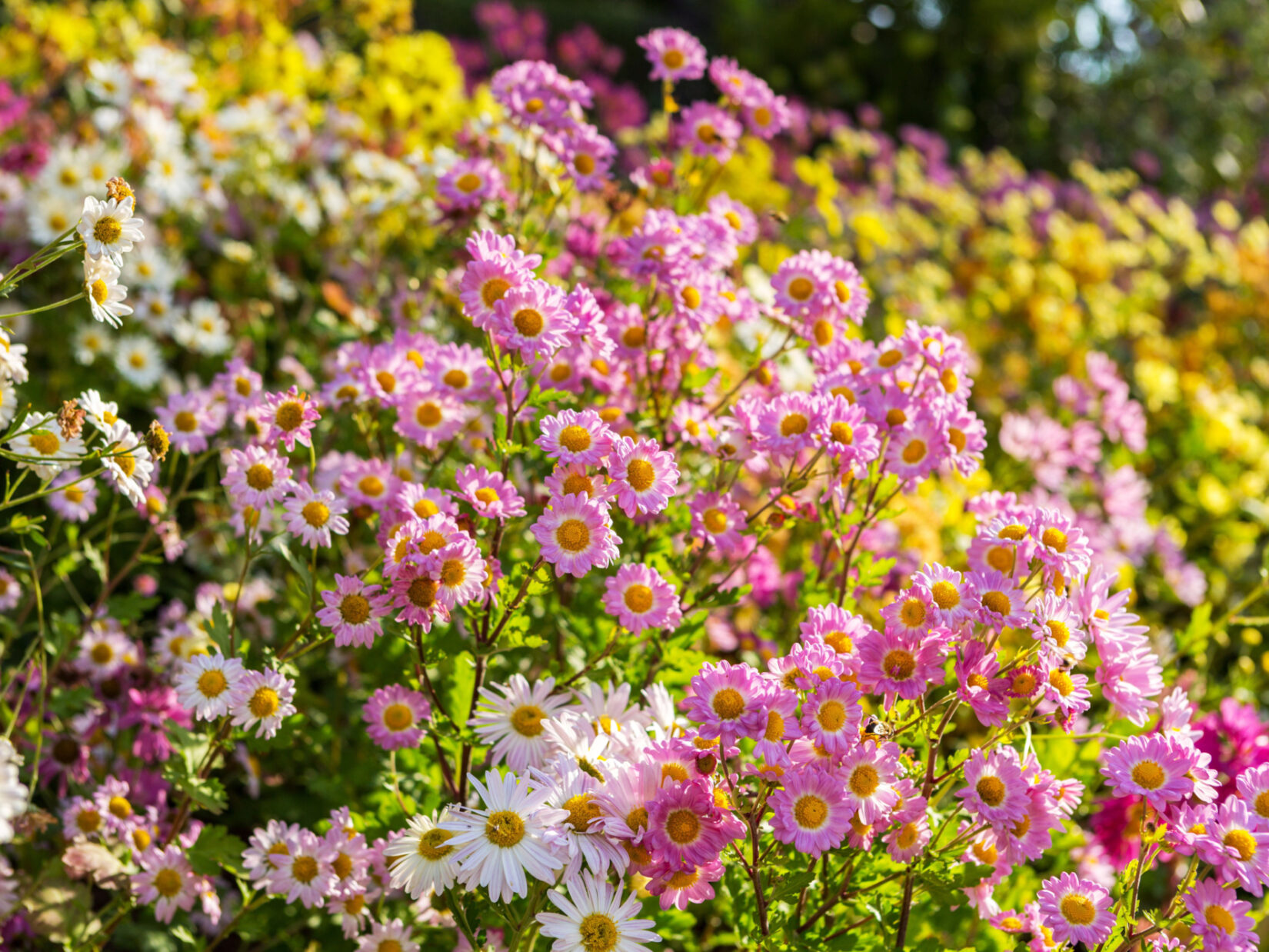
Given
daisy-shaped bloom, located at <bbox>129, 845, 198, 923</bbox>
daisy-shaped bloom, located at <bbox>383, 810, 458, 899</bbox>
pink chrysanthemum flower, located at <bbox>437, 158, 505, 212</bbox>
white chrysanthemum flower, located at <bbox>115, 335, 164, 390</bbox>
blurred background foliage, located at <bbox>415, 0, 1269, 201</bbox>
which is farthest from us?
blurred background foliage, located at <bbox>415, 0, 1269, 201</bbox>

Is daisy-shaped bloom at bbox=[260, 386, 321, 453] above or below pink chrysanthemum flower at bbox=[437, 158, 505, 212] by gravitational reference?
below

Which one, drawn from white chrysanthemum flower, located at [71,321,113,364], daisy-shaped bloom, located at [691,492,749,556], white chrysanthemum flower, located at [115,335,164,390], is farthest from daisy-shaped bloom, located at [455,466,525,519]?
white chrysanthemum flower, located at [71,321,113,364]

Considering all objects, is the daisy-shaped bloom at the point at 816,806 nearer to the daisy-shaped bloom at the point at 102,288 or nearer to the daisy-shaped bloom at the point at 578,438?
the daisy-shaped bloom at the point at 578,438

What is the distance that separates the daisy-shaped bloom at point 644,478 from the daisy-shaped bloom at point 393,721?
0.58 m

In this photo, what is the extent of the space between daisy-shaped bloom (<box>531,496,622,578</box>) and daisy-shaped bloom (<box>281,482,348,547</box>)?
0.42 metres

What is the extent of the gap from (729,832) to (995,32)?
9.72 metres

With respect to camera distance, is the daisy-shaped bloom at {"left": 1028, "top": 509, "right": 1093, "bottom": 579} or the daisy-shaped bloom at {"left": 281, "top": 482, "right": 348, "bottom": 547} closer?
the daisy-shaped bloom at {"left": 1028, "top": 509, "right": 1093, "bottom": 579}

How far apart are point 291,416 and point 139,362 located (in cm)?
162

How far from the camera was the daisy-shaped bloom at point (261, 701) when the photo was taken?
1.67 meters

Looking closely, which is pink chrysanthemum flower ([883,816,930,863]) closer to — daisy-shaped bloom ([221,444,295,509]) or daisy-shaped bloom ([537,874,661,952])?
daisy-shaped bloom ([537,874,661,952])

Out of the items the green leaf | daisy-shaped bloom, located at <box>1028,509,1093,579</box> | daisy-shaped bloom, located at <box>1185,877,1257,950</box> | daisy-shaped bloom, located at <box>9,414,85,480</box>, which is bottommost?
the green leaf

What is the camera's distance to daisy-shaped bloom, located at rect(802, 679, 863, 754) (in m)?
1.40

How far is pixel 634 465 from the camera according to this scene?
159 cm

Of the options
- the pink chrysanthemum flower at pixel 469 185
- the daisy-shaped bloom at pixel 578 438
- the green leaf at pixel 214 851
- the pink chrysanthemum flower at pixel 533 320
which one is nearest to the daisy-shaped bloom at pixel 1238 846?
the daisy-shaped bloom at pixel 578 438
